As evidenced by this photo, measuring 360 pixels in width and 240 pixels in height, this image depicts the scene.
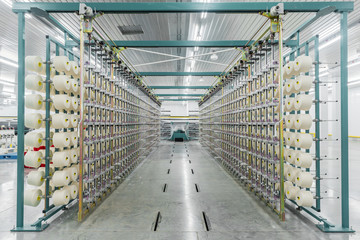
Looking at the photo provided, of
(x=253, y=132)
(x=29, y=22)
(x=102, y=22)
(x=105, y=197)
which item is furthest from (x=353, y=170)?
(x=29, y=22)

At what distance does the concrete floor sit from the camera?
3479 millimetres

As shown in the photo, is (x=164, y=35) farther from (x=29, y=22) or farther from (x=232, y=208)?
(x=232, y=208)

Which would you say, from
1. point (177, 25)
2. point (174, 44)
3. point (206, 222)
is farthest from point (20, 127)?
point (177, 25)

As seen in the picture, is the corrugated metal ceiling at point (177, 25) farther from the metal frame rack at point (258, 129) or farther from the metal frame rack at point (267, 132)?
the metal frame rack at point (258, 129)

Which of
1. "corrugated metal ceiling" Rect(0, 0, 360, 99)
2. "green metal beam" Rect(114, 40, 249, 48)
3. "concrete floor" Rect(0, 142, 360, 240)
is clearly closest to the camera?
"concrete floor" Rect(0, 142, 360, 240)

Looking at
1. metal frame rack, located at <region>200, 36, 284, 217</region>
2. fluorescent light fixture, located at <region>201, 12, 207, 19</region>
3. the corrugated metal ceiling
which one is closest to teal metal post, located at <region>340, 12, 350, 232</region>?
metal frame rack, located at <region>200, 36, 284, 217</region>

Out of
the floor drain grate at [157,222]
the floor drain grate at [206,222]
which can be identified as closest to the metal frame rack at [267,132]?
the floor drain grate at [206,222]

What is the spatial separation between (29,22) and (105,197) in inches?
279

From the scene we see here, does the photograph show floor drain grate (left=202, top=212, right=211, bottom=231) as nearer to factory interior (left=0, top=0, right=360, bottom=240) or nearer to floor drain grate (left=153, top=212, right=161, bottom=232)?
factory interior (left=0, top=0, right=360, bottom=240)

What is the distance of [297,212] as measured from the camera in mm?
4277

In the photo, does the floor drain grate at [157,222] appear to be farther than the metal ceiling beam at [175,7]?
No

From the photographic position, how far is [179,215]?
165 inches

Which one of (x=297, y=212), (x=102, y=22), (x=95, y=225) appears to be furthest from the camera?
(x=102, y=22)

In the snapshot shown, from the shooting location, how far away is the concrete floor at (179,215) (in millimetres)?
3479
